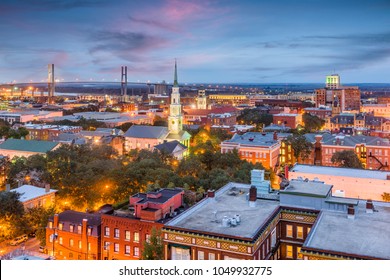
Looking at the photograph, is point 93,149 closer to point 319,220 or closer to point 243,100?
point 319,220

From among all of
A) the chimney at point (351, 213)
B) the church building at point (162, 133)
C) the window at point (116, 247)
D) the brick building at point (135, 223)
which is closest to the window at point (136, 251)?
the brick building at point (135, 223)

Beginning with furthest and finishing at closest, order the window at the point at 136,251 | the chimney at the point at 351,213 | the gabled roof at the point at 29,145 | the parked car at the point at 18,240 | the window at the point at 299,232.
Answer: the gabled roof at the point at 29,145, the parked car at the point at 18,240, the window at the point at 136,251, the window at the point at 299,232, the chimney at the point at 351,213

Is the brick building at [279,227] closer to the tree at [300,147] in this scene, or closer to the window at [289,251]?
the window at [289,251]

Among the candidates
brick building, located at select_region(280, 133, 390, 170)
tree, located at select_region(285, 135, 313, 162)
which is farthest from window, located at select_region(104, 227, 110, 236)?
brick building, located at select_region(280, 133, 390, 170)

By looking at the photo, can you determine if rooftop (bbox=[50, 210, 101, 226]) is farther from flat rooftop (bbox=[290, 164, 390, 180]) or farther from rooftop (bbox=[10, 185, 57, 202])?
flat rooftop (bbox=[290, 164, 390, 180])

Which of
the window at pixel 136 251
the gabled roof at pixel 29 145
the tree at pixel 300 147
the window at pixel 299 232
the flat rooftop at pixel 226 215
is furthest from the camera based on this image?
the gabled roof at pixel 29 145

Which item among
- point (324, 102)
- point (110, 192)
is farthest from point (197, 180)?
point (324, 102)

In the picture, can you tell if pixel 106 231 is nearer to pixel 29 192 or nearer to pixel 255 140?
pixel 29 192
